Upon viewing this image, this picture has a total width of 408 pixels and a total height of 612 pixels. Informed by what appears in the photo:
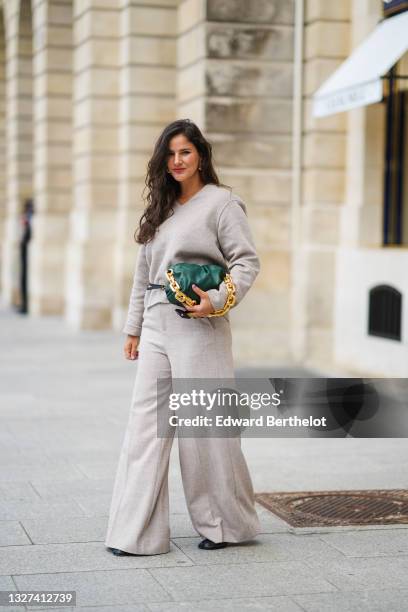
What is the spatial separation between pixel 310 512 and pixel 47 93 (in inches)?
641

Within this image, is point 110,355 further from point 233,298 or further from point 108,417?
point 233,298

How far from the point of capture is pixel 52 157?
21.9 meters

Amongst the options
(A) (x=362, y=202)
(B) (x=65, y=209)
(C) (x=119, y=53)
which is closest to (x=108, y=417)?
(A) (x=362, y=202)

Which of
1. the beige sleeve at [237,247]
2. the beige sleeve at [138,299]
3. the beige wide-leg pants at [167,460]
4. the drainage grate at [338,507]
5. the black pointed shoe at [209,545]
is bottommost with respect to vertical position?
the drainage grate at [338,507]

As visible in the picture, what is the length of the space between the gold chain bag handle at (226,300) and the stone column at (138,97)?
12.1 metres

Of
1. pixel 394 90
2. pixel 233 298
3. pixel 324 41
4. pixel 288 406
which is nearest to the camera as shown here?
pixel 233 298

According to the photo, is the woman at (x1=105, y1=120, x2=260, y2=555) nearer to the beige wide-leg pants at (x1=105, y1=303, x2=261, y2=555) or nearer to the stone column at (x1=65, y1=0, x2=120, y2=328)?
the beige wide-leg pants at (x1=105, y1=303, x2=261, y2=555)

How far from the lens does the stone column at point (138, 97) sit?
1731cm

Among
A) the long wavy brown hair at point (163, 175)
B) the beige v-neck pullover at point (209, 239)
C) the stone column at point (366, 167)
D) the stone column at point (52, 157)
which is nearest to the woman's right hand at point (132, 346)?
the beige v-neck pullover at point (209, 239)

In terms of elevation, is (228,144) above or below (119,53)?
below

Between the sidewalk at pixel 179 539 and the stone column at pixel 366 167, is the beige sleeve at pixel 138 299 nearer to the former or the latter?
the sidewalk at pixel 179 539

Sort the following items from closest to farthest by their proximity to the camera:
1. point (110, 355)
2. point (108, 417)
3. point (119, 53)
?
point (108, 417) → point (110, 355) → point (119, 53)

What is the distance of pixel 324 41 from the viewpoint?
1336 centimetres

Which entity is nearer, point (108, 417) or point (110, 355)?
point (108, 417)
